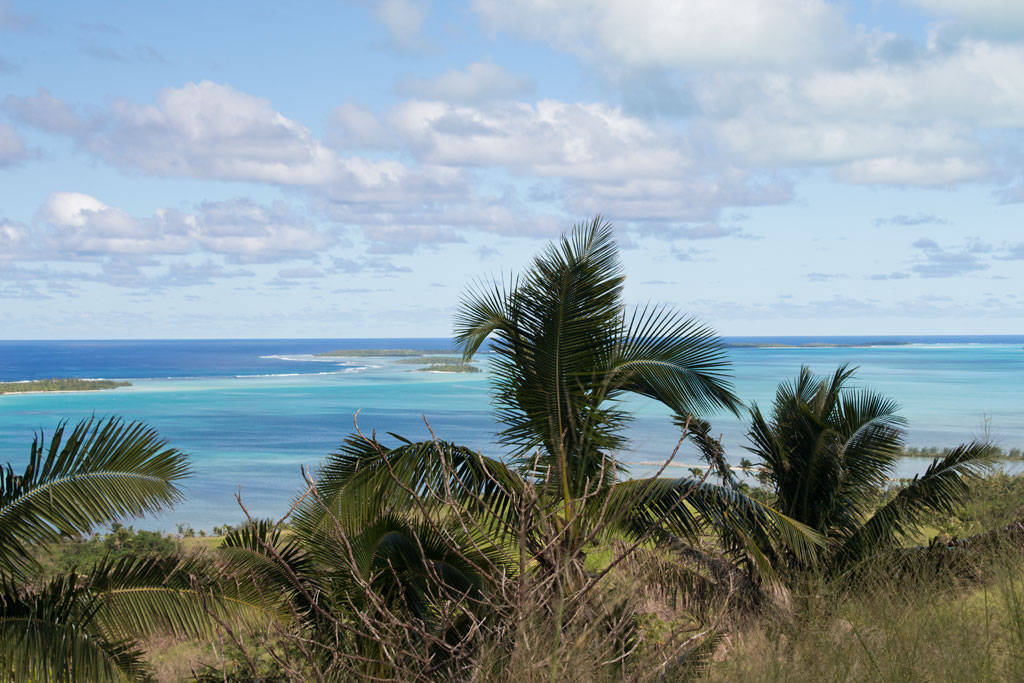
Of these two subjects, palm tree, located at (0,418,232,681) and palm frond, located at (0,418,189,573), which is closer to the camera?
palm tree, located at (0,418,232,681)

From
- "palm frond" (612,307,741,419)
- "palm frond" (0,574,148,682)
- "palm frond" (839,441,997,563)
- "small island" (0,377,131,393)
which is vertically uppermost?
"palm frond" (612,307,741,419)

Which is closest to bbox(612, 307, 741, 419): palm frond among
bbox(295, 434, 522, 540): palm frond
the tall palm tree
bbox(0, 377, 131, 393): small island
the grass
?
the tall palm tree

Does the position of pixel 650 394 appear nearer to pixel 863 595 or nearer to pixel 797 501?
pixel 797 501

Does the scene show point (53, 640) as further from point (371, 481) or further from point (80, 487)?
point (371, 481)

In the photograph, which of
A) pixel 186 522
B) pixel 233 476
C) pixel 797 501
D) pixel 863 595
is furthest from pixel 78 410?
pixel 863 595

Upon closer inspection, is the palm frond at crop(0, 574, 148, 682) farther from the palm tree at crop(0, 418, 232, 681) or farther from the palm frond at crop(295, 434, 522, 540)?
the palm frond at crop(295, 434, 522, 540)

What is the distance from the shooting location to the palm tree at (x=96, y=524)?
23.2 ft

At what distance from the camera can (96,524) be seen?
752 centimetres

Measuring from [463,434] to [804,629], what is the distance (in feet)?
166

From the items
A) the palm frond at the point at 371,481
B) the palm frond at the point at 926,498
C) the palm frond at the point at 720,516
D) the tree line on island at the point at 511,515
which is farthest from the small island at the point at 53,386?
the palm frond at the point at 720,516

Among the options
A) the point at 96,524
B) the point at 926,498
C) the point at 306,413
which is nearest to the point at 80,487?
the point at 96,524

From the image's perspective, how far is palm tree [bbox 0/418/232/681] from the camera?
7.07m

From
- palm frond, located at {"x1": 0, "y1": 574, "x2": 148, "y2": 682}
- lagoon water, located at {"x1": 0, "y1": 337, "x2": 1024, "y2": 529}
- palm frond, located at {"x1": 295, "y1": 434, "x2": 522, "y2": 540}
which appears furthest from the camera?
lagoon water, located at {"x1": 0, "y1": 337, "x2": 1024, "y2": 529}

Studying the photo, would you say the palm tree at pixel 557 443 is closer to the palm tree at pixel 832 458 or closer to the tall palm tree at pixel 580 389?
the tall palm tree at pixel 580 389
